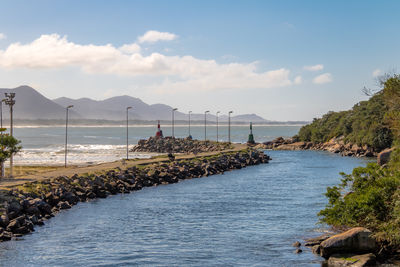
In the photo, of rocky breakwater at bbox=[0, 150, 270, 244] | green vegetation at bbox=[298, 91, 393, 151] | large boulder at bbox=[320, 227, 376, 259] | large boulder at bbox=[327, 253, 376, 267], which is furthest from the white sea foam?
large boulder at bbox=[327, 253, 376, 267]

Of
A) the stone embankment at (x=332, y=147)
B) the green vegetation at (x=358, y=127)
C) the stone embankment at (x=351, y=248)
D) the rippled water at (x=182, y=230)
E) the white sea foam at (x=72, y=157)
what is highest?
the green vegetation at (x=358, y=127)

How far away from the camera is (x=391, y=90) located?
36.4 metres

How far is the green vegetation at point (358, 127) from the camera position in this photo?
9738 cm

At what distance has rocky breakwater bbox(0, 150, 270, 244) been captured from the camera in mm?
35906

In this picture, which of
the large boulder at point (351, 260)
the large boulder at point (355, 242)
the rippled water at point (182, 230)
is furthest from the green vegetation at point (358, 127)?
the large boulder at point (351, 260)

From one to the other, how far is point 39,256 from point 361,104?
353 feet

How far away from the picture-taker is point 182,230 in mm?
34438

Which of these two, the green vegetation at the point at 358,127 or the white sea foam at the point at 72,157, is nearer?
the white sea foam at the point at 72,157

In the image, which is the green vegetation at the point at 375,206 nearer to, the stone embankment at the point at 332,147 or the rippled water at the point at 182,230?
the rippled water at the point at 182,230

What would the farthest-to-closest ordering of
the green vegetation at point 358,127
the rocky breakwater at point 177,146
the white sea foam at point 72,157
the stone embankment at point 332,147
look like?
1. the rocky breakwater at point 177,146
2. the stone embankment at point 332,147
3. the green vegetation at point 358,127
4. the white sea foam at point 72,157

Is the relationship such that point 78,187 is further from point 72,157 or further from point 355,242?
point 72,157

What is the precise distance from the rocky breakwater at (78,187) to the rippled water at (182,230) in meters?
1.28

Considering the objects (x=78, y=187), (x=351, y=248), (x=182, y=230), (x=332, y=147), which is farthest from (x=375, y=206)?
(x=332, y=147)

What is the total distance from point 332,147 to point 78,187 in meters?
83.1
